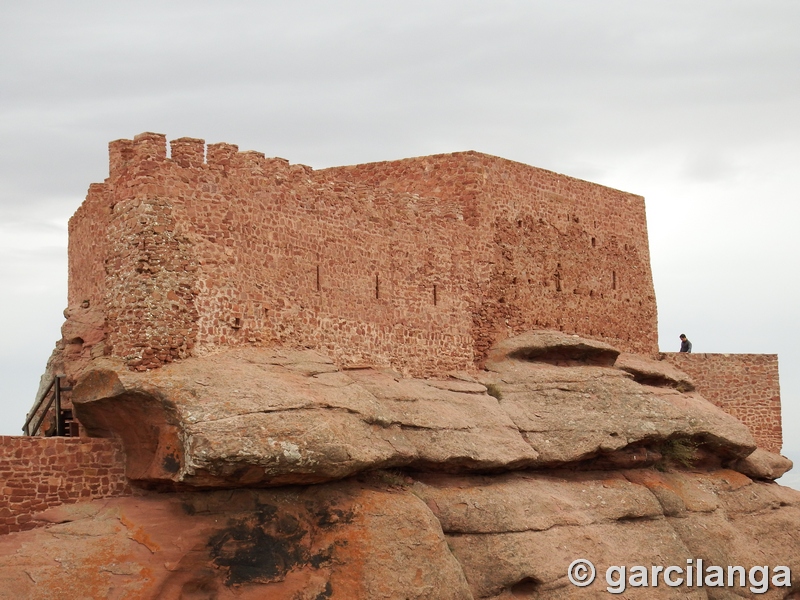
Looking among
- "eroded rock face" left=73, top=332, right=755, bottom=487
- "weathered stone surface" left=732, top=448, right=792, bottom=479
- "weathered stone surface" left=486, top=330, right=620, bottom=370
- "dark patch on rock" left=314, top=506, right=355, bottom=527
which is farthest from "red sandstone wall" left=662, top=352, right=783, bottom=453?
"dark patch on rock" left=314, top=506, right=355, bottom=527

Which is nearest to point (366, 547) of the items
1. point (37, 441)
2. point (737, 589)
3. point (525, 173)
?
point (37, 441)

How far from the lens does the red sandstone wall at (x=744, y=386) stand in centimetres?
3203

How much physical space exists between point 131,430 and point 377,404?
13.3ft

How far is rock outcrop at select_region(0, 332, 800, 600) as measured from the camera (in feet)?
62.7

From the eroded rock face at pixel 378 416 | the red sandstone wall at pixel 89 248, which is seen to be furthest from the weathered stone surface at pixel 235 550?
the red sandstone wall at pixel 89 248

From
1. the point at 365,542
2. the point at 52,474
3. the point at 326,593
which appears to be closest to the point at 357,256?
the point at 365,542

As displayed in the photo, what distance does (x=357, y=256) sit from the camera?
79.6 feet

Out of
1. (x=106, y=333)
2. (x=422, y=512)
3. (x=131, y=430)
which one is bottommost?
(x=422, y=512)

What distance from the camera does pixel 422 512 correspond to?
2095 cm

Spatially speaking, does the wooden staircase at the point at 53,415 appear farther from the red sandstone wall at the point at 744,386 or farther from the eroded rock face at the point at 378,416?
the red sandstone wall at the point at 744,386

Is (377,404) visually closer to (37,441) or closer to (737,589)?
(37,441)

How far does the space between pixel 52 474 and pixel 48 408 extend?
275cm

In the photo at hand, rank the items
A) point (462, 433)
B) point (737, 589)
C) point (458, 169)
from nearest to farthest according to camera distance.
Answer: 1. point (462, 433)
2. point (737, 589)
3. point (458, 169)

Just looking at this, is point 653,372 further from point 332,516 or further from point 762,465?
point 332,516
